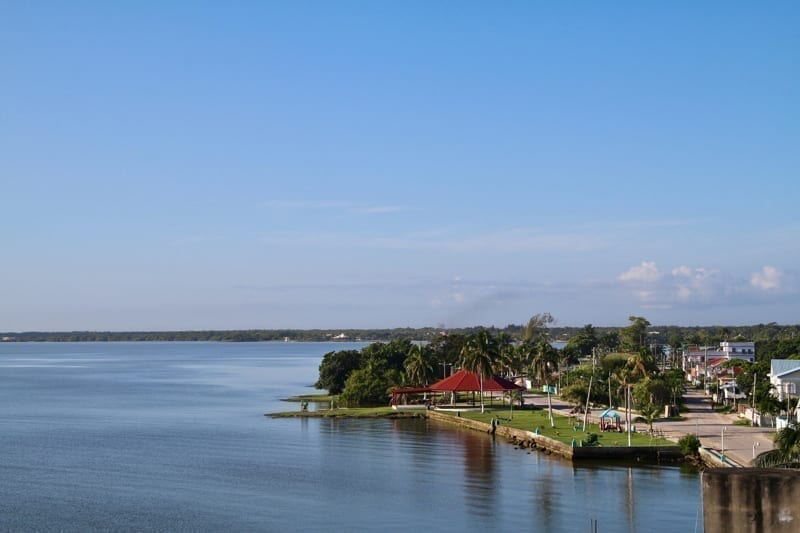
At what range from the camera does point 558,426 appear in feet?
271

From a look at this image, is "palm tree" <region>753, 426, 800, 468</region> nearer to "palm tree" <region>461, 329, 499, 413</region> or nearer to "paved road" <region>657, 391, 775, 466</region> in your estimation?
"paved road" <region>657, 391, 775, 466</region>

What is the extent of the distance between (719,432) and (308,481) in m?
32.6

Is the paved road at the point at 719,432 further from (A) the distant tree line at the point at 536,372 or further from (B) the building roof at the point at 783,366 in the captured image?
(B) the building roof at the point at 783,366

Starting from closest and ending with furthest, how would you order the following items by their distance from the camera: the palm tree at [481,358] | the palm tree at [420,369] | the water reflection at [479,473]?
the water reflection at [479,473], the palm tree at [481,358], the palm tree at [420,369]

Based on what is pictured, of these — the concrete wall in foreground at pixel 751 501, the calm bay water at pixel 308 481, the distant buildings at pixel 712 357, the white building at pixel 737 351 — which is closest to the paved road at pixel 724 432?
the calm bay water at pixel 308 481

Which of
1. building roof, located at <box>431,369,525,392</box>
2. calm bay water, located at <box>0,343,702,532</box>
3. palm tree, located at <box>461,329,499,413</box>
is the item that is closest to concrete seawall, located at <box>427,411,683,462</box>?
calm bay water, located at <box>0,343,702,532</box>

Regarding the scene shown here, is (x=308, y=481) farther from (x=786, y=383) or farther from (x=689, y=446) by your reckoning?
(x=786, y=383)

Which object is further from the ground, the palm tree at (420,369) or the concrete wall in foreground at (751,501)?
the concrete wall in foreground at (751,501)

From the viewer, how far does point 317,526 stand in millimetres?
47906

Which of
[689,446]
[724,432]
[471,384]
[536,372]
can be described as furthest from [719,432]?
[536,372]

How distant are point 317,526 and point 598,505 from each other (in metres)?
14.9

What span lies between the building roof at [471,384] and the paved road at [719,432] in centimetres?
643

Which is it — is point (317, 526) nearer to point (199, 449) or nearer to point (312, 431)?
point (199, 449)

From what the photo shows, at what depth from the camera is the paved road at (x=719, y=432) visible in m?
62.7
